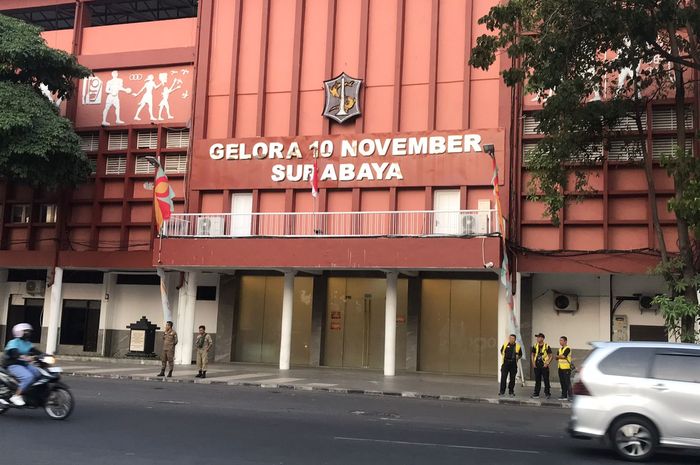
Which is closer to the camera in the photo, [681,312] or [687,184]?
[687,184]

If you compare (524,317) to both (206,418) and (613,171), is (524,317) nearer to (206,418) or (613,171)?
(613,171)

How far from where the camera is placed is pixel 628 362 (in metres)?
9.55

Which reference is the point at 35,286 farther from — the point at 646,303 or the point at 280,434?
the point at 646,303

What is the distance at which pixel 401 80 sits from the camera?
24984 millimetres

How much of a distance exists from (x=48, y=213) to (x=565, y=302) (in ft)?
70.5

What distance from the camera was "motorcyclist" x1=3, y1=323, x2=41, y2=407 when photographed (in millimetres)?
11078

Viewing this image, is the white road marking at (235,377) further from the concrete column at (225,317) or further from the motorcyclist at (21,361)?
the motorcyclist at (21,361)

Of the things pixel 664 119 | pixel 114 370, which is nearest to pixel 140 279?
pixel 114 370

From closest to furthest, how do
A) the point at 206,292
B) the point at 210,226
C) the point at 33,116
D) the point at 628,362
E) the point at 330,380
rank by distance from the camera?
the point at 628,362
the point at 330,380
the point at 33,116
the point at 210,226
the point at 206,292

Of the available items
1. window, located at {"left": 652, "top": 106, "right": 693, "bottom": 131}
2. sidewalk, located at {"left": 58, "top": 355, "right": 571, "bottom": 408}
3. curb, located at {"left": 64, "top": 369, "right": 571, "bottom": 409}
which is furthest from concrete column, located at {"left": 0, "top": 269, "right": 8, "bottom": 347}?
window, located at {"left": 652, "top": 106, "right": 693, "bottom": 131}

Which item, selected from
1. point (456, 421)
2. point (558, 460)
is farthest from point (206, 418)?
point (558, 460)

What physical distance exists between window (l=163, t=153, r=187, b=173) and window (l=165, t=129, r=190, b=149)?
1.20 feet

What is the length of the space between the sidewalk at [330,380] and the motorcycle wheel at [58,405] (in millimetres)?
8885

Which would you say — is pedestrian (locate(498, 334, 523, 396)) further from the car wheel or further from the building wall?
the car wheel
